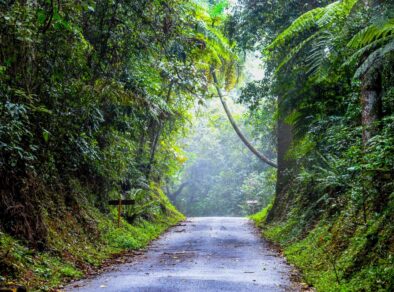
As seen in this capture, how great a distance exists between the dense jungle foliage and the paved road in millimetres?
484

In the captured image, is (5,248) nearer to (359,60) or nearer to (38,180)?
(38,180)

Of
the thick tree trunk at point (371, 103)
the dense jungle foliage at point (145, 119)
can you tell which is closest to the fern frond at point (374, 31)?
the dense jungle foliage at point (145, 119)

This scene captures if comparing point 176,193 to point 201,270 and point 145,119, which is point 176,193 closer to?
point 145,119

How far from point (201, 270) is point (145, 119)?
727 centimetres

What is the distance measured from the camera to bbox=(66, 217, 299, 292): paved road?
6543 mm

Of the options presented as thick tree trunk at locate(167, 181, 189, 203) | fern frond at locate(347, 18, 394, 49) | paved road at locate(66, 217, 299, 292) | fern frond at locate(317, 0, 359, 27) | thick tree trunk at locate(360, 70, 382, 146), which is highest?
fern frond at locate(317, 0, 359, 27)

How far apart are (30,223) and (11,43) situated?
2.82 metres

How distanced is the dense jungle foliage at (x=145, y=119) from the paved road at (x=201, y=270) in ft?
1.59

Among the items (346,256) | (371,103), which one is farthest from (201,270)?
(371,103)

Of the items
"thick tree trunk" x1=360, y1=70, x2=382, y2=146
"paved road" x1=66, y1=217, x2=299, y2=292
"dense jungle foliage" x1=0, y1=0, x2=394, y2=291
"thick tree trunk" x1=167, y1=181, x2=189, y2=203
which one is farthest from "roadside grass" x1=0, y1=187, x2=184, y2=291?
"thick tree trunk" x1=167, y1=181, x2=189, y2=203

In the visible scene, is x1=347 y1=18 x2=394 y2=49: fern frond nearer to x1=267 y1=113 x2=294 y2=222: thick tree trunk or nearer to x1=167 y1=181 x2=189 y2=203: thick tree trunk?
x1=267 y1=113 x2=294 y2=222: thick tree trunk

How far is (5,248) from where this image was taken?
6586 millimetres

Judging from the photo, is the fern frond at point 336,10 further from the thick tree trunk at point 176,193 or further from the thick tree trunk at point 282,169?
the thick tree trunk at point 176,193

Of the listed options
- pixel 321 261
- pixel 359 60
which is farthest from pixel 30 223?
pixel 359 60
